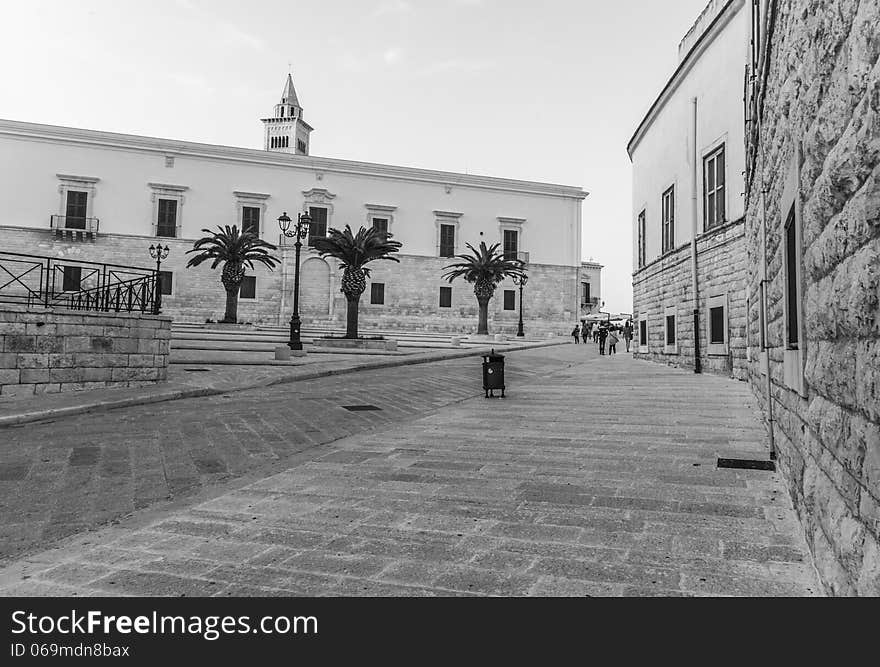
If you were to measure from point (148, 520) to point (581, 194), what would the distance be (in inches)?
1923

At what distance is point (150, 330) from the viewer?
10773mm

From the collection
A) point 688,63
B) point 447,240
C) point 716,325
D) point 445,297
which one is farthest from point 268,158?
point 716,325

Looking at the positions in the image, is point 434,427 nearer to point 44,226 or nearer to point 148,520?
point 148,520

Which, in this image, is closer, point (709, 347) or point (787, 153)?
point (787, 153)

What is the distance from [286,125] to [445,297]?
41.4 metres

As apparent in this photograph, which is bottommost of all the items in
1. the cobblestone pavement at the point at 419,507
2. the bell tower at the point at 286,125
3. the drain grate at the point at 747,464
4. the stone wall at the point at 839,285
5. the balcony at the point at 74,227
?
the cobblestone pavement at the point at 419,507

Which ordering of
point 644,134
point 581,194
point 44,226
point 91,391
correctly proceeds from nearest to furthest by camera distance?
point 91,391, point 644,134, point 44,226, point 581,194

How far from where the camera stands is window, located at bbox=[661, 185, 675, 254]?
17723 millimetres

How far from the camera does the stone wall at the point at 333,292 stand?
1535 inches

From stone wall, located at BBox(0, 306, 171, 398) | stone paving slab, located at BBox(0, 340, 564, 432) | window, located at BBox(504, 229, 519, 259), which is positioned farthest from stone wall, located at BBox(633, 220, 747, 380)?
window, located at BBox(504, 229, 519, 259)

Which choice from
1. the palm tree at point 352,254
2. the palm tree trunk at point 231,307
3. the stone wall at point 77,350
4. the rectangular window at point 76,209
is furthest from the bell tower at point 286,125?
the stone wall at point 77,350

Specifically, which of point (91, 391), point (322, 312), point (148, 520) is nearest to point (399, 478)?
point (148, 520)

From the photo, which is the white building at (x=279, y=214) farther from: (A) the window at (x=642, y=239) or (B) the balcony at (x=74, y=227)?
(A) the window at (x=642, y=239)

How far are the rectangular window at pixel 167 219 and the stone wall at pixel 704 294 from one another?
111 ft
